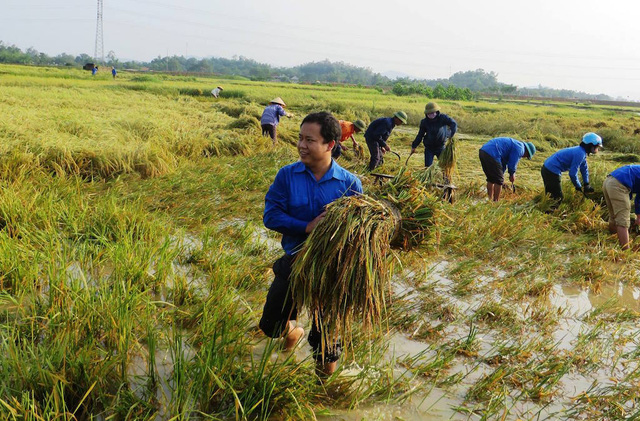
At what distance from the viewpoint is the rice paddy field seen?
198 cm

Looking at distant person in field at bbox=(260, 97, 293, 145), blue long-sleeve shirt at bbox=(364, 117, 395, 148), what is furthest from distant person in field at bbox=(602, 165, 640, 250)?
distant person in field at bbox=(260, 97, 293, 145)

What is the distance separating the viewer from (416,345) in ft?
9.30

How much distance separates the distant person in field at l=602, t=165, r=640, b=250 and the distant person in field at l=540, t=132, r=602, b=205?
0.51 meters

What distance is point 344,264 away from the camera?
6.23ft

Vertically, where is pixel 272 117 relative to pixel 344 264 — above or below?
above

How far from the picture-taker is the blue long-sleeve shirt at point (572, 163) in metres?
5.46

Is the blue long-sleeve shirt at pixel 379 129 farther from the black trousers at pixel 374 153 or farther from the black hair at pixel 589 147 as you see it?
the black hair at pixel 589 147

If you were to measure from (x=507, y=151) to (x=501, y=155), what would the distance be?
106 mm

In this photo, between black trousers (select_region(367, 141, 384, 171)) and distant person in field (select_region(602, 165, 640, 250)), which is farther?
black trousers (select_region(367, 141, 384, 171))

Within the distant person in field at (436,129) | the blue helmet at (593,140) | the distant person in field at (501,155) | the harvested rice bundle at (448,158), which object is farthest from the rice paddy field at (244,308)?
the distant person in field at (436,129)

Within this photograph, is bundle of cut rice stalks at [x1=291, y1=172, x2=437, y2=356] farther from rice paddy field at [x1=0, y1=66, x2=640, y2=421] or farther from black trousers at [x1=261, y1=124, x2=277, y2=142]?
black trousers at [x1=261, y1=124, x2=277, y2=142]

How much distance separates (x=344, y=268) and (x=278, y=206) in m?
0.45

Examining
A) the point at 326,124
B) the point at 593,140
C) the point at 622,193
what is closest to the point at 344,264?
the point at 326,124

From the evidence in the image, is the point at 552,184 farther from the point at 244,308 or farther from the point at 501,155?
the point at 244,308
